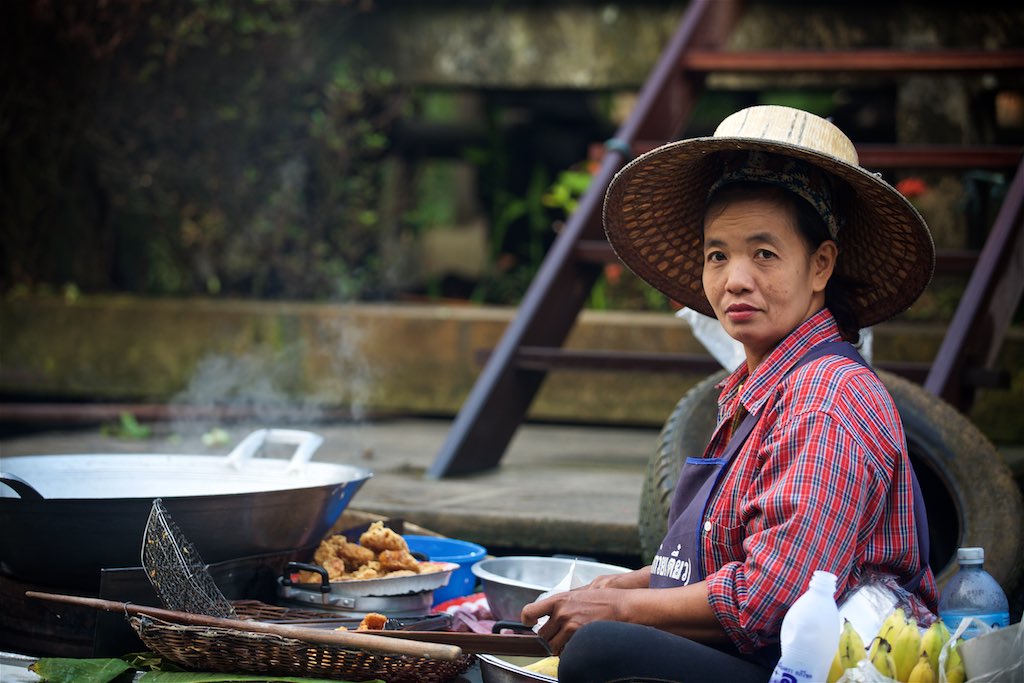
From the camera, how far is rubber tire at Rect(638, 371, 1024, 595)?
314cm

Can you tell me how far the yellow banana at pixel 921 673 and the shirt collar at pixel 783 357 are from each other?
517mm

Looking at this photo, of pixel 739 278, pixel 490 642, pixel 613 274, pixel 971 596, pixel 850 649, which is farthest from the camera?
pixel 613 274

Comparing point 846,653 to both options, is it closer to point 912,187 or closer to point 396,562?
point 396,562

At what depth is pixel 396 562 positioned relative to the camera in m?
3.24

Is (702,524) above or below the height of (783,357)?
below

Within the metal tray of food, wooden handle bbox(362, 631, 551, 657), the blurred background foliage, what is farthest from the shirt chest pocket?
the blurred background foliage

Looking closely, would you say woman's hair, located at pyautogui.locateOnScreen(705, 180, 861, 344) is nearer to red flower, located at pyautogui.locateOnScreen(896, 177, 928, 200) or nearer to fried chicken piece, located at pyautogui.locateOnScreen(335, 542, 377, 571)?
fried chicken piece, located at pyautogui.locateOnScreen(335, 542, 377, 571)

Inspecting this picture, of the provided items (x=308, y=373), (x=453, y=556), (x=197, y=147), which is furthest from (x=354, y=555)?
(x=197, y=147)

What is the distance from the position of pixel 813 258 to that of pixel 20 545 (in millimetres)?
1895

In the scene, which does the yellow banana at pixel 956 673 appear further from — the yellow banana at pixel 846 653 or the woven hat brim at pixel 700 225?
the woven hat brim at pixel 700 225

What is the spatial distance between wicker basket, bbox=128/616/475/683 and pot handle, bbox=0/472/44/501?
42 cm

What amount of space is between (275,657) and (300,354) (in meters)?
4.10

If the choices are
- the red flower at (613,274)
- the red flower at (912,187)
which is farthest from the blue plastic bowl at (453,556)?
the red flower at (912,187)

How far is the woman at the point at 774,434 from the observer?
6.81 feet
